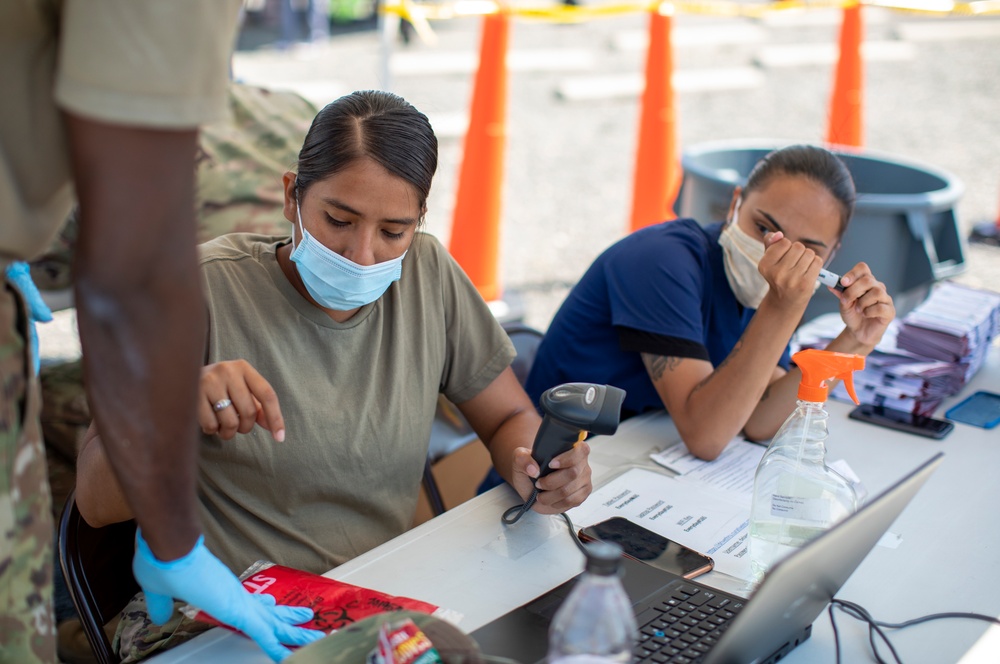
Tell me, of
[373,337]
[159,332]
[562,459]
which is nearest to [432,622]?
[159,332]

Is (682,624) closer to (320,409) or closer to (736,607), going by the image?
(736,607)

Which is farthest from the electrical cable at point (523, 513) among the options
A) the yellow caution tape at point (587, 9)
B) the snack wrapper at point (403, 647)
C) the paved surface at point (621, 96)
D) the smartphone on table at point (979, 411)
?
the yellow caution tape at point (587, 9)

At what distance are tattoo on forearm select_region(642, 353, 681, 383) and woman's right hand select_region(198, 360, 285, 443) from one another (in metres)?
0.87

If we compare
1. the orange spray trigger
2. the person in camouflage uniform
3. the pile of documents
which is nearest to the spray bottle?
the orange spray trigger

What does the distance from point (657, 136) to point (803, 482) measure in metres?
3.15

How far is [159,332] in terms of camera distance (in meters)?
0.85

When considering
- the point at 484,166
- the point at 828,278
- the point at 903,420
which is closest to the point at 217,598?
the point at 828,278

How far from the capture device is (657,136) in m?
4.34

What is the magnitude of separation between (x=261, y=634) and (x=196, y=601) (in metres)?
0.10

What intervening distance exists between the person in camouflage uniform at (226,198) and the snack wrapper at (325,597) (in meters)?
1.20

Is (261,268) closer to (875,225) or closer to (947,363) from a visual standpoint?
(947,363)

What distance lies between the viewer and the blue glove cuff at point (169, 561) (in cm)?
99

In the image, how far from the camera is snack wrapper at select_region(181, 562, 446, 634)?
1173 millimetres

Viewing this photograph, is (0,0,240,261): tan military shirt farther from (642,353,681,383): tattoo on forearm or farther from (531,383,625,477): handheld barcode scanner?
(642,353,681,383): tattoo on forearm
